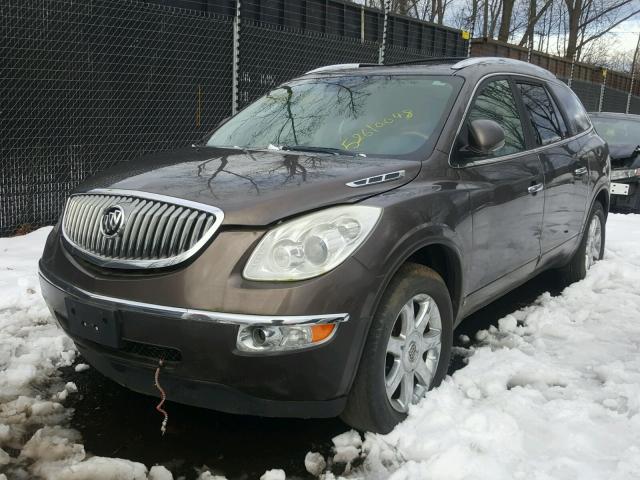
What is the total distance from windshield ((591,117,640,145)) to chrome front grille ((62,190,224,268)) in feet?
27.9

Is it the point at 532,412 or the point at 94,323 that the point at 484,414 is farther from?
the point at 94,323

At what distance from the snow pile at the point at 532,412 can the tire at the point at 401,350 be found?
0.10 metres

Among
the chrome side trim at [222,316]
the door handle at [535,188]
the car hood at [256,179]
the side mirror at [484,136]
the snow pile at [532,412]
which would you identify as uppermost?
the side mirror at [484,136]

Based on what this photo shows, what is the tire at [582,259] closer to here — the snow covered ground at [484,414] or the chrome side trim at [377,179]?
the snow covered ground at [484,414]

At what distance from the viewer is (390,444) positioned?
2.72 m

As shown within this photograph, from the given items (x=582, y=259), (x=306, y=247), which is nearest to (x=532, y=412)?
(x=306, y=247)

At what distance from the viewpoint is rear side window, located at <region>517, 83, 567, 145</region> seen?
14.1 feet

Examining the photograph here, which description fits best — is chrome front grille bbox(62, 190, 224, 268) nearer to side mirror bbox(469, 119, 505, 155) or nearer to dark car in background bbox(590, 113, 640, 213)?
side mirror bbox(469, 119, 505, 155)

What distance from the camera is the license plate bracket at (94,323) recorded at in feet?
8.14

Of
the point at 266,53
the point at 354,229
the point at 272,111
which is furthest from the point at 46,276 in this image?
the point at 266,53

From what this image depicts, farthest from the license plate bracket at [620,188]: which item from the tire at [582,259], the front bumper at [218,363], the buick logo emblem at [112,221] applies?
the buick logo emblem at [112,221]

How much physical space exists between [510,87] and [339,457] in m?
2.70

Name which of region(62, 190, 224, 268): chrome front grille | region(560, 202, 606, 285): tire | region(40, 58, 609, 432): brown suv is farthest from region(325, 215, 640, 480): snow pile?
region(62, 190, 224, 268): chrome front grille

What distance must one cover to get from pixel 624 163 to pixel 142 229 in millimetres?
8078
